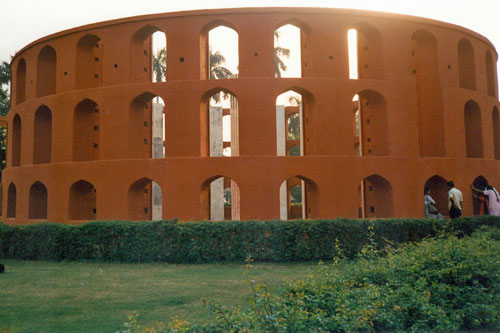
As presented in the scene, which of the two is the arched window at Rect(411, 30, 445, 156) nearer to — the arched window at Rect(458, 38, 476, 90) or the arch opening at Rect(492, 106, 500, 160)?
the arched window at Rect(458, 38, 476, 90)

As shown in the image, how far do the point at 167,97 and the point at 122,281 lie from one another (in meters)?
7.04

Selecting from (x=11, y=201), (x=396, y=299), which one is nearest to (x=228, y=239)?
(x=396, y=299)

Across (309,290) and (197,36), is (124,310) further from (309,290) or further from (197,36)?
(197,36)

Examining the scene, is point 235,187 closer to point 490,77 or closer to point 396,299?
point 490,77

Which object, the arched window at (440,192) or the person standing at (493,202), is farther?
the arched window at (440,192)

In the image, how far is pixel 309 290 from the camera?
16.4 ft

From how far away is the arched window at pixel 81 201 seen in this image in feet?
47.6

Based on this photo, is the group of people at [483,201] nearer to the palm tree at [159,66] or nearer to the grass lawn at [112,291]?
the grass lawn at [112,291]

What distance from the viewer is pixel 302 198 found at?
18.8m

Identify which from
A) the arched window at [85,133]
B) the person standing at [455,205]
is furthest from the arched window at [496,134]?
the arched window at [85,133]

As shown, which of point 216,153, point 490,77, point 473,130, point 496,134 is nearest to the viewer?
point 473,130

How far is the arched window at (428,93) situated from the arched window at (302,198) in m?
4.28

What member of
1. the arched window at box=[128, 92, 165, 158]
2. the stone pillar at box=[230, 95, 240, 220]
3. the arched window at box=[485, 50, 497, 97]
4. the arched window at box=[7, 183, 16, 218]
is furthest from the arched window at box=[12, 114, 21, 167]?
the arched window at box=[485, 50, 497, 97]

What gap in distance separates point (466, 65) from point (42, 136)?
618 inches
